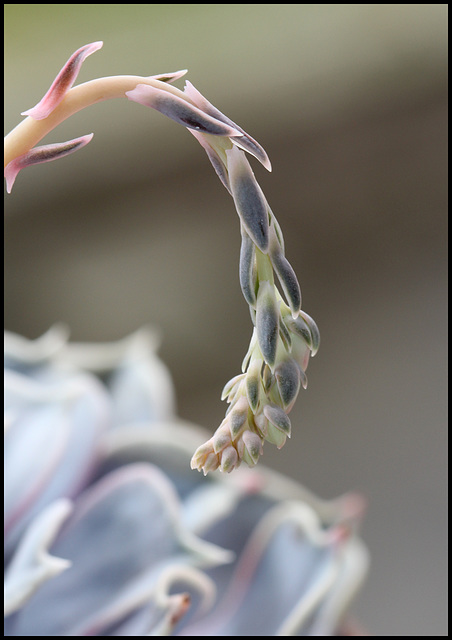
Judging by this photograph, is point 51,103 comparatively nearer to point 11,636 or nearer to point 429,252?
point 11,636

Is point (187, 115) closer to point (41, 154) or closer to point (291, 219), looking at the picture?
point (41, 154)

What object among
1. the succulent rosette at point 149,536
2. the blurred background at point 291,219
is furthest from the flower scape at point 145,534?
the blurred background at point 291,219

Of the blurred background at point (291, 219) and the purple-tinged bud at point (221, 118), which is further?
the blurred background at point (291, 219)

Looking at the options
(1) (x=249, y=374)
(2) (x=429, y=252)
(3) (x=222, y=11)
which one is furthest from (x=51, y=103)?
(3) (x=222, y=11)

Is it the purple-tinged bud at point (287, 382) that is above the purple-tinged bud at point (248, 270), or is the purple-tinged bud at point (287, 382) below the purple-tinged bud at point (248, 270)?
below

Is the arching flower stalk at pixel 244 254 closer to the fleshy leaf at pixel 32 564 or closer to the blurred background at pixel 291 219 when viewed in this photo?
the fleshy leaf at pixel 32 564

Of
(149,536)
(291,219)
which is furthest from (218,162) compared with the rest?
(291,219)

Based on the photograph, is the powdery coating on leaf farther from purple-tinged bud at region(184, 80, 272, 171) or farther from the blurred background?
the blurred background

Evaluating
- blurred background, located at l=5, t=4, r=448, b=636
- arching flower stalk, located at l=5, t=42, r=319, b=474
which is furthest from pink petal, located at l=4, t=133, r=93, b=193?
blurred background, located at l=5, t=4, r=448, b=636

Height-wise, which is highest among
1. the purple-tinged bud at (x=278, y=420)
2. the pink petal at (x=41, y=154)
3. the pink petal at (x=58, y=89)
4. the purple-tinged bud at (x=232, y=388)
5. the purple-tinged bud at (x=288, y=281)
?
the pink petal at (x=58, y=89)
